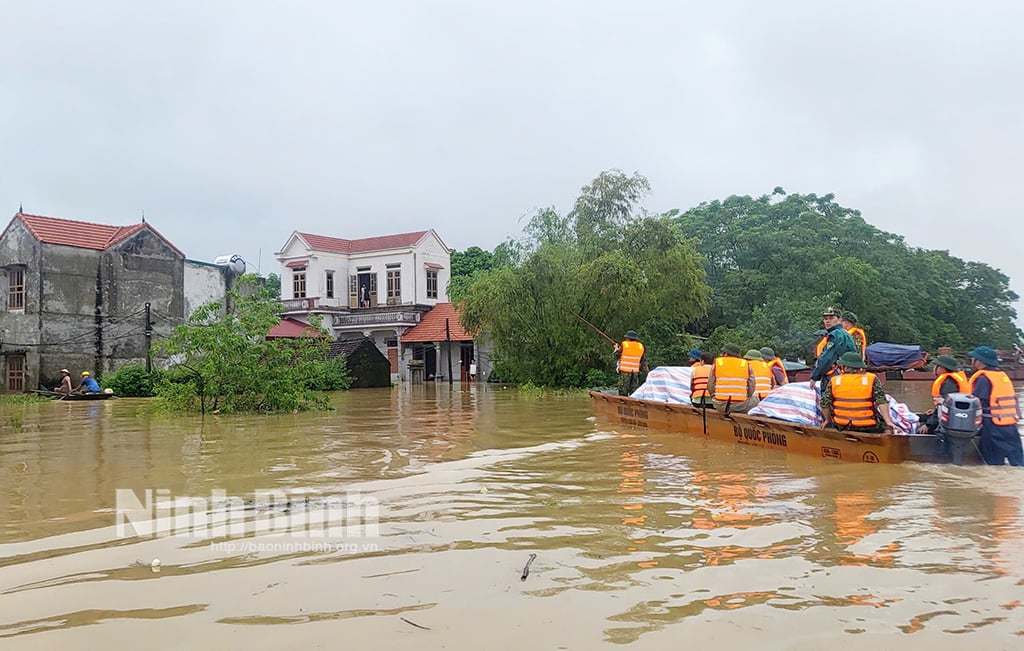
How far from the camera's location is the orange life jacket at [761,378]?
38.1 ft

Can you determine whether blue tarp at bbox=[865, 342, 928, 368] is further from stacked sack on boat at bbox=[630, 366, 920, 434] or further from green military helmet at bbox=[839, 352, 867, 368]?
green military helmet at bbox=[839, 352, 867, 368]

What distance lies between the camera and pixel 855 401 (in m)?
8.81

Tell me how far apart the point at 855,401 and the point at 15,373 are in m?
26.4

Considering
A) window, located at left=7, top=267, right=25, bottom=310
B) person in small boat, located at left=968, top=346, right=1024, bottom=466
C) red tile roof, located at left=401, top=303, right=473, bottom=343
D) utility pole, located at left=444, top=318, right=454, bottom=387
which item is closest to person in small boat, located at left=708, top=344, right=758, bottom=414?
person in small boat, located at left=968, top=346, right=1024, bottom=466

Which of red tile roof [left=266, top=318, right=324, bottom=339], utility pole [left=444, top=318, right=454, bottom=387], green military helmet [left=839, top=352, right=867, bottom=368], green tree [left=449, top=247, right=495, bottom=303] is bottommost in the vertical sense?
green military helmet [left=839, top=352, right=867, bottom=368]

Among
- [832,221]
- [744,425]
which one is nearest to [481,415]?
[744,425]

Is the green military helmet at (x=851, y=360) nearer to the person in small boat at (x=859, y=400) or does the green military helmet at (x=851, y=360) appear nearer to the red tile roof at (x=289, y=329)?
the person in small boat at (x=859, y=400)

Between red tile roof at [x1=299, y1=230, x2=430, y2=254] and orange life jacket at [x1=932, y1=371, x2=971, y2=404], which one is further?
red tile roof at [x1=299, y1=230, x2=430, y2=254]

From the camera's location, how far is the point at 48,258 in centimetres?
2614

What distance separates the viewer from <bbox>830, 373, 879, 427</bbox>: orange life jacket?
876 cm

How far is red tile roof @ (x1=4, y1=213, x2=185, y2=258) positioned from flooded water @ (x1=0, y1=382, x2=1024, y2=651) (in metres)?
19.9

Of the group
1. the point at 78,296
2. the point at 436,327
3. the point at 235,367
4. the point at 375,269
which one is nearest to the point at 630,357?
the point at 235,367

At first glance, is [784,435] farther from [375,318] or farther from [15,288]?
[375,318]

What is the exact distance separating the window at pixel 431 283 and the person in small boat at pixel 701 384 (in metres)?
31.2
